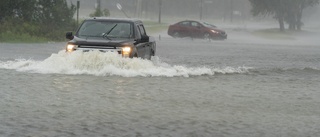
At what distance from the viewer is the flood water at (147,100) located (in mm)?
8371

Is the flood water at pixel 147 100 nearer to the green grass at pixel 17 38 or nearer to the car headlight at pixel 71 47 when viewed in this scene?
the car headlight at pixel 71 47

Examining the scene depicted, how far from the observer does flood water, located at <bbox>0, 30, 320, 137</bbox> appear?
8.37m

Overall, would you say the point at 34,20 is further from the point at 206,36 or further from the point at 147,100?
the point at 147,100

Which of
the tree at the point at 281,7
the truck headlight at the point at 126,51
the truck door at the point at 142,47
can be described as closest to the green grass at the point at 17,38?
the truck door at the point at 142,47

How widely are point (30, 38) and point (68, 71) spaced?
59.6 feet

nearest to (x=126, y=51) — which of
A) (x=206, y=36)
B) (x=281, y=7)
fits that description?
(x=206, y=36)

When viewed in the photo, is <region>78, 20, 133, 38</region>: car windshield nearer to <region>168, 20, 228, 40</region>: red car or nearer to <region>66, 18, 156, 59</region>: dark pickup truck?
<region>66, 18, 156, 59</region>: dark pickup truck

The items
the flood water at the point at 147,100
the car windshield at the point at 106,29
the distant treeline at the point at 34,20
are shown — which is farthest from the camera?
the distant treeline at the point at 34,20

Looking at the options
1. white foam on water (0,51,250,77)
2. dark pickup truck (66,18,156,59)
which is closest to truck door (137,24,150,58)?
dark pickup truck (66,18,156,59)

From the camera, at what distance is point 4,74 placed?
1545 centimetres

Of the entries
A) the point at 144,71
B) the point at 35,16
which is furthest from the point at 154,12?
the point at 144,71

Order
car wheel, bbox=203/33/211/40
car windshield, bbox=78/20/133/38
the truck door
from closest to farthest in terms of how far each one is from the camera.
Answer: car windshield, bbox=78/20/133/38, the truck door, car wheel, bbox=203/33/211/40

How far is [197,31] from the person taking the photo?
44500mm

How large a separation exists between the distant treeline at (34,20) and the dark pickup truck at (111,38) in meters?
17.1
